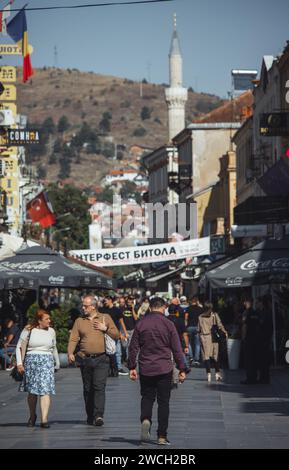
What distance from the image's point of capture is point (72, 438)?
15.4 metres

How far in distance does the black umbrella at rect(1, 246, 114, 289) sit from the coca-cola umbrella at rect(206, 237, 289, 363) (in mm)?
3272

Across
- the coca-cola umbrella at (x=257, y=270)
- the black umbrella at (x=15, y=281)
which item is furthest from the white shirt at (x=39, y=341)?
the black umbrella at (x=15, y=281)

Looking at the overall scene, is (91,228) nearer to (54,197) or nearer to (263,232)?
(54,197)

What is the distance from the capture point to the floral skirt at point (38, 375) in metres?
17.2

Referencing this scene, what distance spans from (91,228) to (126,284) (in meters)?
34.9

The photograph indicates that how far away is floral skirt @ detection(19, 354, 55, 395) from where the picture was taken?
17188mm

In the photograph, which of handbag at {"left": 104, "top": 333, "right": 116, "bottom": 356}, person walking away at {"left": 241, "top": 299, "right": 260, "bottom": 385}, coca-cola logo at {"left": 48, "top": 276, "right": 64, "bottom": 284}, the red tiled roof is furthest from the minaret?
handbag at {"left": 104, "top": 333, "right": 116, "bottom": 356}

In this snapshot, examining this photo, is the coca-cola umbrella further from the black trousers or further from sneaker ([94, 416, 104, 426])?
sneaker ([94, 416, 104, 426])

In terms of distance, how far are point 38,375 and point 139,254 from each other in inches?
1456

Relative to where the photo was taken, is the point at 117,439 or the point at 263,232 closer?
the point at 117,439

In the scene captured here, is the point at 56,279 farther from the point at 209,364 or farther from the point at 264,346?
the point at 264,346

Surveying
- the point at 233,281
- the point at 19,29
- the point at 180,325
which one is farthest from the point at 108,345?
the point at 19,29
